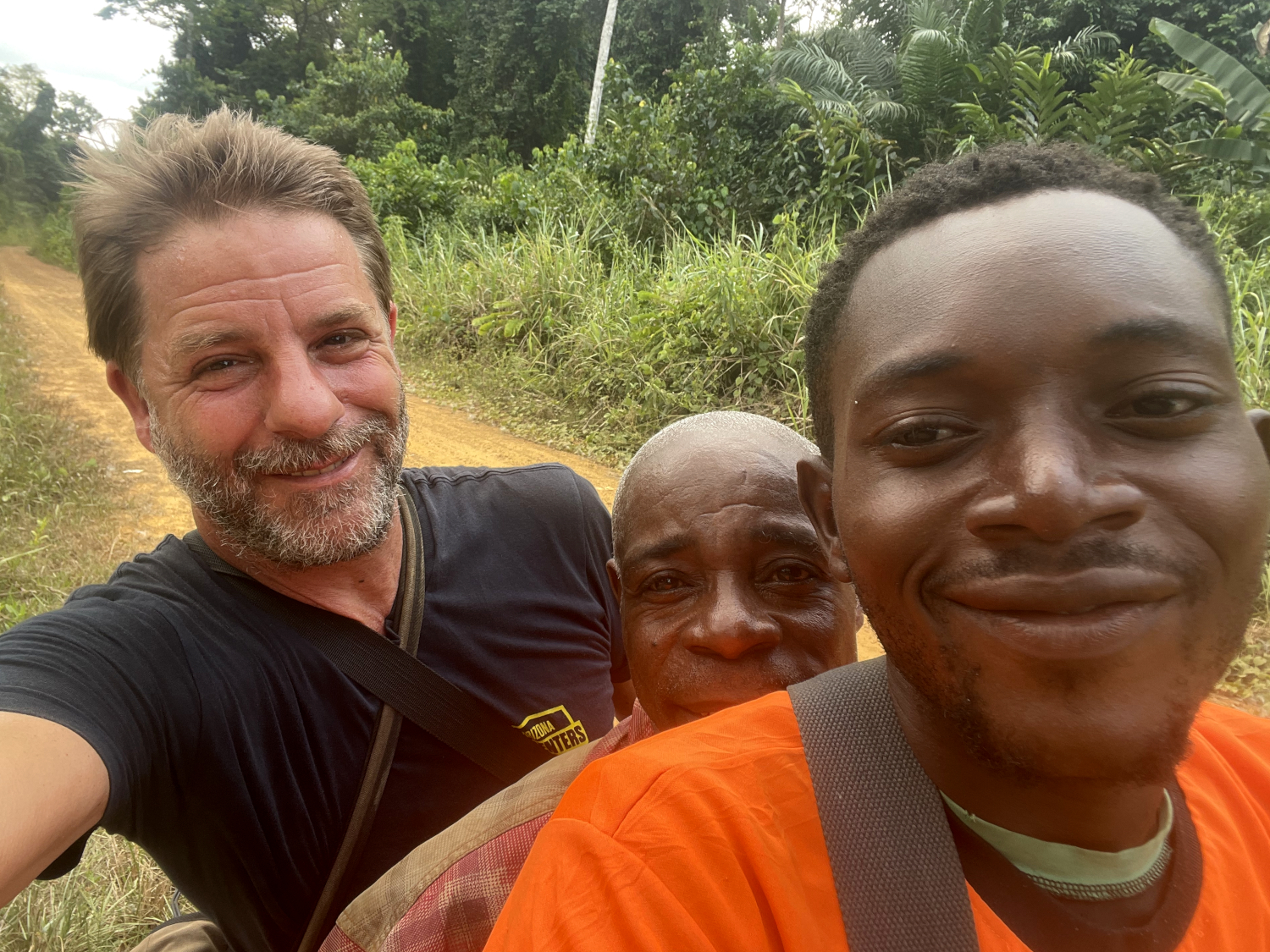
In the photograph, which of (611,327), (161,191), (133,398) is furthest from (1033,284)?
(611,327)

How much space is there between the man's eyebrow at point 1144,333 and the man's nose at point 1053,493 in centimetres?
12

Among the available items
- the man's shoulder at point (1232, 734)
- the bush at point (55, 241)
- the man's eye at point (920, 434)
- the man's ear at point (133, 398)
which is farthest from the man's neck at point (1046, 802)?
the bush at point (55, 241)

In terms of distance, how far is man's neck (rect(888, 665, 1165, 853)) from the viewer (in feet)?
3.33

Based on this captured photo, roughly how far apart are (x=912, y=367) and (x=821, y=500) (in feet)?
1.29

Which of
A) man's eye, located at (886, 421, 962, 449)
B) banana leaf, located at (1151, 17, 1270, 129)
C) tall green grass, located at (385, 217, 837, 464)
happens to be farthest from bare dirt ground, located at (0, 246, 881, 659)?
banana leaf, located at (1151, 17, 1270, 129)

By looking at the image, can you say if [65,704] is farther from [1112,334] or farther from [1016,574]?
[1112,334]

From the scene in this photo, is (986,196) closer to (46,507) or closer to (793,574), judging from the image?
(793,574)

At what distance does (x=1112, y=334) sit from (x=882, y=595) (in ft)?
1.30

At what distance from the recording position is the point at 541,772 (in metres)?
1.53

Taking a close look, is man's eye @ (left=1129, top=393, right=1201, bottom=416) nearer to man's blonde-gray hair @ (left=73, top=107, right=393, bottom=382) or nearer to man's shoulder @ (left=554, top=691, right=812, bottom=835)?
man's shoulder @ (left=554, top=691, right=812, bottom=835)

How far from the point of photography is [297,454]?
192 cm

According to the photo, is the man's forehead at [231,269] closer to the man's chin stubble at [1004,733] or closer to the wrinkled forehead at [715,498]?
the wrinkled forehead at [715,498]

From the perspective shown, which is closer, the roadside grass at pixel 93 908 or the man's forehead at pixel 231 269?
the man's forehead at pixel 231 269

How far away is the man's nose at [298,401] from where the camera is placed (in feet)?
6.12
